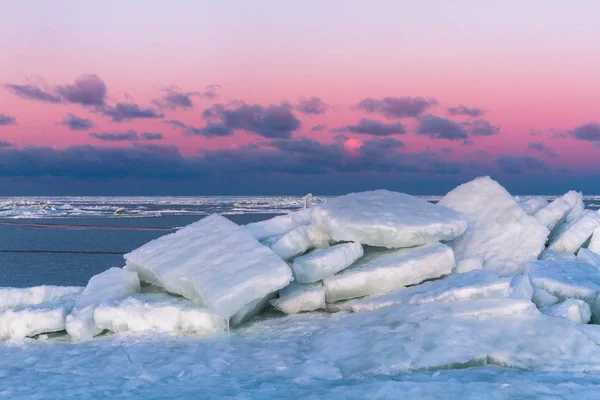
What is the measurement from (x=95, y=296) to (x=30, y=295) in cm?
140

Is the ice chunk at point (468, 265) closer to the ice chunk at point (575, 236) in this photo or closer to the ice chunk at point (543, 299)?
the ice chunk at point (543, 299)

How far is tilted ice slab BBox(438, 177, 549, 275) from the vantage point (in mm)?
7578

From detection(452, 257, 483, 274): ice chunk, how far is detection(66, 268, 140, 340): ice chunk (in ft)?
13.4

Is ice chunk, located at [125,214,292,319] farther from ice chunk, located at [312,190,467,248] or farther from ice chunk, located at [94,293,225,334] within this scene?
ice chunk, located at [312,190,467,248]

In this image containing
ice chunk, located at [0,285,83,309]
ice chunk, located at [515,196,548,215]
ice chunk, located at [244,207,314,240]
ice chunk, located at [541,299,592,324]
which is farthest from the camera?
ice chunk, located at [515,196,548,215]

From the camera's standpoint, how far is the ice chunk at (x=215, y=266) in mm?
5738

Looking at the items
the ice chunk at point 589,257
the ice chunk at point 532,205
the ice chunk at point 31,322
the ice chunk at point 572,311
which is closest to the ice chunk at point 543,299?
the ice chunk at point 572,311

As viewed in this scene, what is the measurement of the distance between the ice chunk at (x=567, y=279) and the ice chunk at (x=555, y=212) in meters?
1.52

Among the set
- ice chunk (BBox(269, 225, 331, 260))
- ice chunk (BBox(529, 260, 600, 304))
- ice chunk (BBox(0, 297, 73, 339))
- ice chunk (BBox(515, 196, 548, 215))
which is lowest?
ice chunk (BBox(0, 297, 73, 339))

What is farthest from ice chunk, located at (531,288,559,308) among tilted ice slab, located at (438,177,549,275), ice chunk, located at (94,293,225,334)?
ice chunk, located at (94,293,225,334)

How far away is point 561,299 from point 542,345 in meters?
2.03

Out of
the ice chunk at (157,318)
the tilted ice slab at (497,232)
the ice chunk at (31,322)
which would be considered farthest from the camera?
the tilted ice slab at (497,232)

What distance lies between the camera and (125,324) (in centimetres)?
604

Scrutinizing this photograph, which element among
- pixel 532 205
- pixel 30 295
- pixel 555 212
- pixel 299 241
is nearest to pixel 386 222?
pixel 299 241
